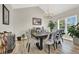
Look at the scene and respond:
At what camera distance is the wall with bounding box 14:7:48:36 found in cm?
257

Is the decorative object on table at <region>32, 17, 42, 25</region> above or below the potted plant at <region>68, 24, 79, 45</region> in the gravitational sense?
above

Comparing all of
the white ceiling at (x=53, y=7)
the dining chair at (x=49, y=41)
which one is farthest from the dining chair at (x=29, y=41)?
the white ceiling at (x=53, y=7)

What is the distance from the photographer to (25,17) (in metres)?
2.60

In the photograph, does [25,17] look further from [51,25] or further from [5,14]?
[51,25]

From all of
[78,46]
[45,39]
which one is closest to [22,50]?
[45,39]

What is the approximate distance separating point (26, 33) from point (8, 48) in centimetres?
45

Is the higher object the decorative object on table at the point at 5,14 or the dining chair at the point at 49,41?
the decorative object on table at the point at 5,14

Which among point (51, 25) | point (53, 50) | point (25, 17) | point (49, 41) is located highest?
point (25, 17)

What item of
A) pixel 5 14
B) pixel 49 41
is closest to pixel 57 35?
pixel 49 41

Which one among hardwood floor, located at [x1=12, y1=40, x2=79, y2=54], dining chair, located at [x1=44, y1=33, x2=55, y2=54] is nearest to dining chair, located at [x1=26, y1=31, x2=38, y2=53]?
hardwood floor, located at [x1=12, y1=40, x2=79, y2=54]

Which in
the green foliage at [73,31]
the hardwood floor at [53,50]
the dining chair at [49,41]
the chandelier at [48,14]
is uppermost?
the chandelier at [48,14]

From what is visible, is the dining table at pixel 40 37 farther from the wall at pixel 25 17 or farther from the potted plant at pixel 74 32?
the potted plant at pixel 74 32

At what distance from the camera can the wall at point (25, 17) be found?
2.57 meters

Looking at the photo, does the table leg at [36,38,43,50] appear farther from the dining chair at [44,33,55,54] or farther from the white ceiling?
the white ceiling
